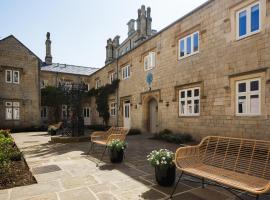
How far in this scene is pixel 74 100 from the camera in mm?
12477

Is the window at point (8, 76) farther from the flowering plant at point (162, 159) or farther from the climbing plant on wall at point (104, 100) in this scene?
the flowering plant at point (162, 159)

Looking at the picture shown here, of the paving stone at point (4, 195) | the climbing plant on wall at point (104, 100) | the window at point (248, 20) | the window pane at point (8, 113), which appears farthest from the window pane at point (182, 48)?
the window pane at point (8, 113)

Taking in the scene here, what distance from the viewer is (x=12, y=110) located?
21141 millimetres

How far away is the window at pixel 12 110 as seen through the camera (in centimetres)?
2088

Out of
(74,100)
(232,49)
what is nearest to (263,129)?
(232,49)

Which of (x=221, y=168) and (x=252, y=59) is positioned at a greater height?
(x=252, y=59)

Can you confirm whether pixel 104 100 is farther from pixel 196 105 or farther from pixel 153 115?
pixel 196 105

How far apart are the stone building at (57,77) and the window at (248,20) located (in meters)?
20.7

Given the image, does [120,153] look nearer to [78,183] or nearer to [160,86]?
[78,183]

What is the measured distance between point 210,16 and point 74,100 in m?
8.57

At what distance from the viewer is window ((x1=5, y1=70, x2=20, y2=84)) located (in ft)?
68.9

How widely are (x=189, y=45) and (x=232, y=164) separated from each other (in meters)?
8.65

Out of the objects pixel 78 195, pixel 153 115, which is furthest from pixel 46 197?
pixel 153 115

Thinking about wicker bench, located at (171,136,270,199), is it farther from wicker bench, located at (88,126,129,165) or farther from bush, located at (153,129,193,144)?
bush, located at (153,129,193,144)
